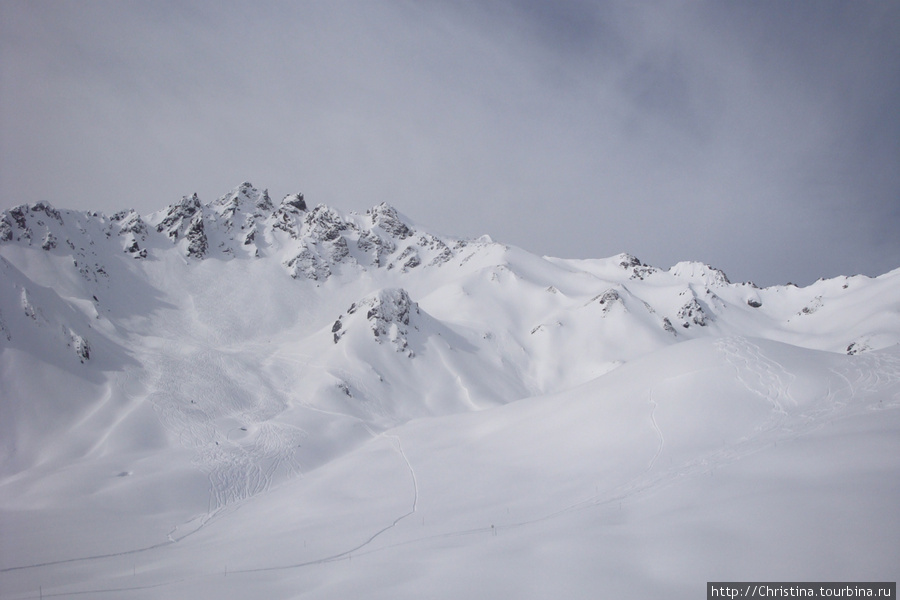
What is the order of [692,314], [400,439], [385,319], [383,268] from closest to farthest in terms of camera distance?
[400,439] → [385,319] → [692,314] → [383,268]

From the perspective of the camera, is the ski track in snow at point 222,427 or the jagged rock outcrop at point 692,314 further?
the jagged rock outcrop at point 692,314

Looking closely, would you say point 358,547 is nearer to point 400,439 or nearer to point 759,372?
point 400,439

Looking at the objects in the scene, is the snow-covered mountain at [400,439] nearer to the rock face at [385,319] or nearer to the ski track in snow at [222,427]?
the ski track in snow at [222,427]

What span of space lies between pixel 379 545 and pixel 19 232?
3650 inches

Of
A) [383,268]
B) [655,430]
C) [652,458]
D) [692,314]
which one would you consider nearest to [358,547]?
[652,458]

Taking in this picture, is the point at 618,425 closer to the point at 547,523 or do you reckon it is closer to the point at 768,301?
the point at 547,523

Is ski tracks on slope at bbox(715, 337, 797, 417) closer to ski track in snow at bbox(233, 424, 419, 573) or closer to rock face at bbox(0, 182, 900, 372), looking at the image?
ski track in snow at bbox(233, 424, 419, 573)

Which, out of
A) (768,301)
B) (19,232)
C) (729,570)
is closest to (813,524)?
(729,570)

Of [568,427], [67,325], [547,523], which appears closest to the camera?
[547,523]

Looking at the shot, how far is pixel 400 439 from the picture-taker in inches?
1641

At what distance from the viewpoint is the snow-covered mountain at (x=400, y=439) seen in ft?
38.6

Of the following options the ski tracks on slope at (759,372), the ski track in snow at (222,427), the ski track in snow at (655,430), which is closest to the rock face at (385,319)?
the ski track in snow at (222,427)

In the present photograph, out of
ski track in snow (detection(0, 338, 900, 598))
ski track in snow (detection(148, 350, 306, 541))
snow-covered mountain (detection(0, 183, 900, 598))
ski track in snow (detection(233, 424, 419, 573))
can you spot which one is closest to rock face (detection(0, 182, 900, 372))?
snow-covered mountain (detection(0, 183, 900, 598))

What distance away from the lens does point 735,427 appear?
22406 millimetres
